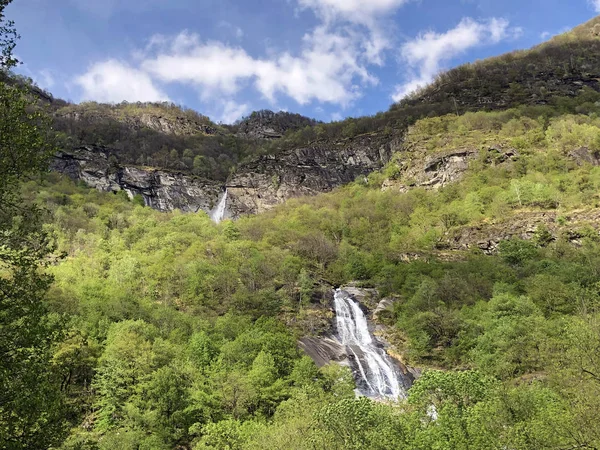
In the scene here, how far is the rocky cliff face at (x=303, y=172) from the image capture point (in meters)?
135

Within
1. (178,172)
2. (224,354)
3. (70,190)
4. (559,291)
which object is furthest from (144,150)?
(559,291)

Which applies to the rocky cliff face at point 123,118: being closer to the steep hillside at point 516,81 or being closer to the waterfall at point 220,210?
the waterfall at point 220,210

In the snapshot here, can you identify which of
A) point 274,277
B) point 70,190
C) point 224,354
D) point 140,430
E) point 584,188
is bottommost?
point 140,430

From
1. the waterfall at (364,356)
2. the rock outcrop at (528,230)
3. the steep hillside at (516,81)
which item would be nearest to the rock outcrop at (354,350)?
the waterfall at (364,356)

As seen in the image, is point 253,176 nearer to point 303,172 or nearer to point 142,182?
point 303,172

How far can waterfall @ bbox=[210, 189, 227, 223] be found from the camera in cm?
13488

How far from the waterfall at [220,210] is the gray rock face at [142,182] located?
2682 millimetres

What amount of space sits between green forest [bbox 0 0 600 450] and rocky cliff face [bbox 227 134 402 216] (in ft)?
61.9

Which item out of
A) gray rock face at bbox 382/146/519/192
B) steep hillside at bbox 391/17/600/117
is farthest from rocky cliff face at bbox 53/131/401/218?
steep hillside at bbox 391/17/600/117

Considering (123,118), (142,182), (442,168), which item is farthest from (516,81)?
(123,118)

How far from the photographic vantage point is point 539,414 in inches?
830

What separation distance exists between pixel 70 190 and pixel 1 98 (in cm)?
10537

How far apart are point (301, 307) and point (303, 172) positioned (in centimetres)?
8318

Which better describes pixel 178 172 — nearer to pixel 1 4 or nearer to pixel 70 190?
pixel 70 190
